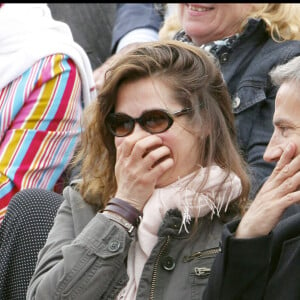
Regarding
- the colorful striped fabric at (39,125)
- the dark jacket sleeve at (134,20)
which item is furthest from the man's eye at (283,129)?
the dark jacket sleeve at (134,20)

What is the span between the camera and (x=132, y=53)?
279 centimetres

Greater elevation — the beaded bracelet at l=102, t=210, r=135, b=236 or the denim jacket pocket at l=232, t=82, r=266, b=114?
the beaded bracelet at l=102, t=210, r=135, b=236

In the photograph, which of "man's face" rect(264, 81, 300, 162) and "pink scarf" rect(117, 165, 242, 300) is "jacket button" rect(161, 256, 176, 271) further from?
"man's face" rect(264, 81, 300, 162)

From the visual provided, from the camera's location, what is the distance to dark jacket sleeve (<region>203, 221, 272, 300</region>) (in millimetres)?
2340

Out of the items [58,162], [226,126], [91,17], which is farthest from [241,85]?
[91,17]

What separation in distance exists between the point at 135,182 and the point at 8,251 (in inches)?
25.5

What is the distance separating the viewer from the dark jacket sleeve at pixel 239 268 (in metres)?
2.34

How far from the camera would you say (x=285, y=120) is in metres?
2.56

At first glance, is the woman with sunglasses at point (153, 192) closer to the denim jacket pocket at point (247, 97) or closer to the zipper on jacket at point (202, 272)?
the zipper on jacket at point (202, 272)

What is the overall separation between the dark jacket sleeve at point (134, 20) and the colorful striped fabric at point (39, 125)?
0.98 meters

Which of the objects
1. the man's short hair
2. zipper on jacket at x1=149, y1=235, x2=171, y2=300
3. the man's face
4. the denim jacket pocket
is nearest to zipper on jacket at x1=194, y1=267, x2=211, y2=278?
zipper on jacket at x1=149, y1=235, x2=171, y2=300

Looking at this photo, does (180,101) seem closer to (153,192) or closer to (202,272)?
(153,192)

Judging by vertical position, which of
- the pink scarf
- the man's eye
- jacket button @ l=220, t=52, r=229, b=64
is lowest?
jacket button @ l=220, t=52, r=229, b=64

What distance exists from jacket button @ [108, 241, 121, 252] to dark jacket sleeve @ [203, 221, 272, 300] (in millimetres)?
291
